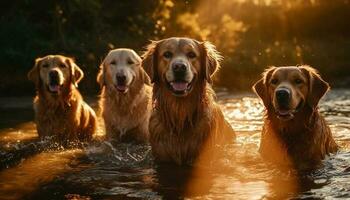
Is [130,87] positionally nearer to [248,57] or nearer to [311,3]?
[248,57]

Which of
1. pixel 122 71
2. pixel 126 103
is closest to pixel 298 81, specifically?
pixel 122 71

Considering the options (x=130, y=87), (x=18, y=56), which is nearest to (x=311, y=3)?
(x=18, y=56)

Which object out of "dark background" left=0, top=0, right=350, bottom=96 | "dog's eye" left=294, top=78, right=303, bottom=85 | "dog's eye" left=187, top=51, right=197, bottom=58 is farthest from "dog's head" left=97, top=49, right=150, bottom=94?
"dark background" left=0, top=0, right=350, bottom=96

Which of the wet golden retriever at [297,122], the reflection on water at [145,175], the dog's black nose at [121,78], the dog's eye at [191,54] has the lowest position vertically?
the reflection on water at [145,175]

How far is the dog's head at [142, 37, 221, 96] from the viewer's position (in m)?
6.97

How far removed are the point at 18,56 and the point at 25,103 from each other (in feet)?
6.61

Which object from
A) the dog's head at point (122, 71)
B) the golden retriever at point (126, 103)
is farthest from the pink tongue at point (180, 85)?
the golden retriever at point (126, 103)

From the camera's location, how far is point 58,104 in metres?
9.57

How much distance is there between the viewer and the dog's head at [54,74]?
936 centimetres

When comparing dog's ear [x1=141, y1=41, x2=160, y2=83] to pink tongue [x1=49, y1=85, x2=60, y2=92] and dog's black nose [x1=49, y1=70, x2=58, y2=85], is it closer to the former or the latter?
dog's black nose [x1=49, y1=70, x2=58, y2=85]

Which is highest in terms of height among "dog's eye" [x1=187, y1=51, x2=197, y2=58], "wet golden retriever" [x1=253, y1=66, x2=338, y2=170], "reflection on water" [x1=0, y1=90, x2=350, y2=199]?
"dog's eye" [x1=187, y1=51, x2=197, y2=58]

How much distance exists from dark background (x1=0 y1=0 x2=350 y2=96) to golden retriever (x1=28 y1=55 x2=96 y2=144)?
6.27 m

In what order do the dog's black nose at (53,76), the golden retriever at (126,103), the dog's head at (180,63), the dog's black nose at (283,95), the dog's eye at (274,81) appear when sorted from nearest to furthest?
the dog's black nose at (283,95), the dog's head at (180,63), the dog's eye at (274,81), the golden retriever at (126,103), the dog's black nose at (53,76)

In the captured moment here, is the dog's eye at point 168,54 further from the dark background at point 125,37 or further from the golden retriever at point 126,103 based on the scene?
the dark background at point 125,37
